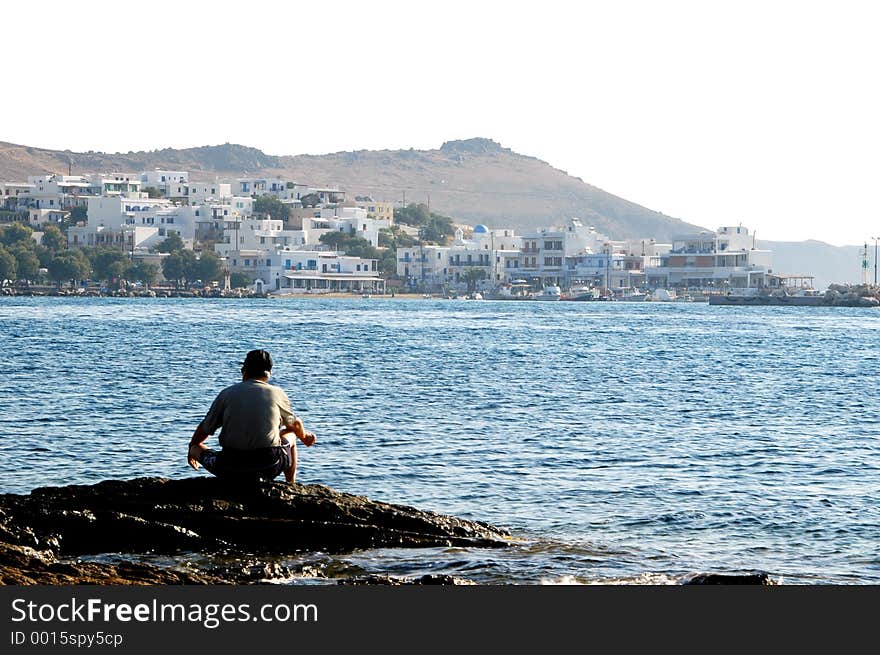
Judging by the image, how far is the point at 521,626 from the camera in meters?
8.25

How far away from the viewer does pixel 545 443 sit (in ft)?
75.7

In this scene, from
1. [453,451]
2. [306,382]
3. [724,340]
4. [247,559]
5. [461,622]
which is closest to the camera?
[461,622]

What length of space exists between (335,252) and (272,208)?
1101 inches

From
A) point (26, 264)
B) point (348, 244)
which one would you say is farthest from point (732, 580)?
point (348, 244)

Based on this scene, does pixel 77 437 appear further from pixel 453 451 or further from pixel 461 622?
pixel 461 622

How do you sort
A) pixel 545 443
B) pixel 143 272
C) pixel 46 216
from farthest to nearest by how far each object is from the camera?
pixel 46 216 → pixel 143 272 → pixel 545 443

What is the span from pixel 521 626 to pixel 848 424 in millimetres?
20518

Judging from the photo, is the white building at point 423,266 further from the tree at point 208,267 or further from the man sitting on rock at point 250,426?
the man sitting on rock at point 250,426

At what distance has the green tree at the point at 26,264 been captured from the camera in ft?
506

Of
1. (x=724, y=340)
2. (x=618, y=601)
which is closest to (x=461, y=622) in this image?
(x=618, y=601)

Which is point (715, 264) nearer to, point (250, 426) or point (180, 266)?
point (180, 266)

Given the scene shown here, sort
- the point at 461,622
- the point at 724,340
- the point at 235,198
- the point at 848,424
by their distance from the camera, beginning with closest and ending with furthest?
the point at 461,622 → the point at 848,424 → the point at 724,340 → the point at 235,198

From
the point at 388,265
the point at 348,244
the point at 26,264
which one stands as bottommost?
the point at 26,264

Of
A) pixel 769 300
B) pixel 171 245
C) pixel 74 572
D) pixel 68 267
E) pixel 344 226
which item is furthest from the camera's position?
pixel 344 226
